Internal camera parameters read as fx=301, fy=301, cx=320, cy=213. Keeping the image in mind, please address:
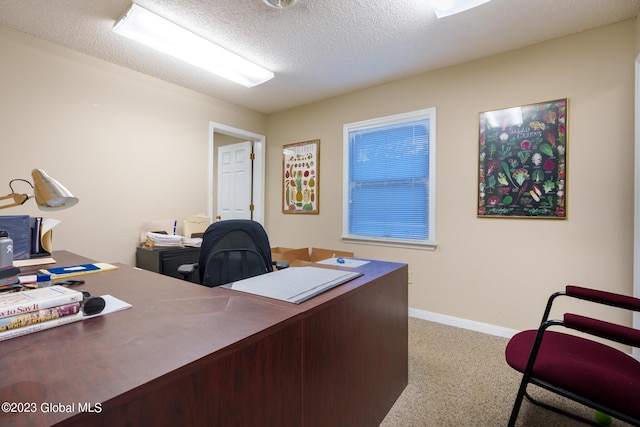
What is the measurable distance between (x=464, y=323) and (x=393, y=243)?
3.36 ft

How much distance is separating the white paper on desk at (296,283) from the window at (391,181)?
68.3 inches

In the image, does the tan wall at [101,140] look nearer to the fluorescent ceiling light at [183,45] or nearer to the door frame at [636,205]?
the fluorescent ceiling light at [183,45]

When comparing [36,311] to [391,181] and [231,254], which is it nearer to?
[231,254]

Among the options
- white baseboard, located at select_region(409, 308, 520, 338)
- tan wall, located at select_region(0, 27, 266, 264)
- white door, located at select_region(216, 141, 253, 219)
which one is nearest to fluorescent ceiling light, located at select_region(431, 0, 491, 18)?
white baseboard, located at select_region(409, 308, 520, 338)

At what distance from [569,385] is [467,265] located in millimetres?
1734

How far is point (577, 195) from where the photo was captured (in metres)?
2.38

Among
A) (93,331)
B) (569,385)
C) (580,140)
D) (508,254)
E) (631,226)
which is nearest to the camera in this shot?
(93,331)

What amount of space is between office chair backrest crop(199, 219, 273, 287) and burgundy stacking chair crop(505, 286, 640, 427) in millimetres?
1615

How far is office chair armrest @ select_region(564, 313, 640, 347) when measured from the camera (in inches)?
44.3

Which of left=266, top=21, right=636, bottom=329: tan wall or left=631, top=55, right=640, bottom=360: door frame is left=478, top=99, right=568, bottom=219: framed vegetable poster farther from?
left=631, top=55, right=640, bottom=360: door frame

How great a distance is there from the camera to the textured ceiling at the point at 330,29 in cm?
207

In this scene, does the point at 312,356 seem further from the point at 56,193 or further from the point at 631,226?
the point at 631,226

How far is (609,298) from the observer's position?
1.49 metres

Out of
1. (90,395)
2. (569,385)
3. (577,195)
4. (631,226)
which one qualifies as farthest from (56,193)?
(631,226)
